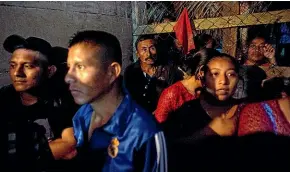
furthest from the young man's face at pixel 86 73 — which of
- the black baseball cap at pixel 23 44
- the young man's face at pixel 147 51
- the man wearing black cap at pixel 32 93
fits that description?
the young man's face at pixel 147 51

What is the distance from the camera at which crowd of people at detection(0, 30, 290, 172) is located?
6.30 feet

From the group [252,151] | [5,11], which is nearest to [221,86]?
[252,151]

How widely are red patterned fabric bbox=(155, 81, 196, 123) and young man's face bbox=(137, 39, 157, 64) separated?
1300 millimetres

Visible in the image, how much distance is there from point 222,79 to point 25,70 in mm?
2209

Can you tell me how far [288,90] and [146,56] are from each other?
2.30 metres

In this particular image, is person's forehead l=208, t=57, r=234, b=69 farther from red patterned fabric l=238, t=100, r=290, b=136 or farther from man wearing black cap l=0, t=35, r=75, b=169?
man wearing black cap l=0, t=35, r=75, b=169

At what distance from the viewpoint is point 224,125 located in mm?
2693

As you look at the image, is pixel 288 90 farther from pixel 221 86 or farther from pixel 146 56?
pixel 146 56

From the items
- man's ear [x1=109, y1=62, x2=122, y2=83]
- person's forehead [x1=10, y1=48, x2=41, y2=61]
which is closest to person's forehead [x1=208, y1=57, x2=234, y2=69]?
man's ear [x1=109, y1=62, x2=122, y2=83]

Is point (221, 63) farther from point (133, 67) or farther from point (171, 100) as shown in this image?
point (133, 67)

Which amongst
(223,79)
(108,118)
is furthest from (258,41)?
(108,118)

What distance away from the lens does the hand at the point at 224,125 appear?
2.66 m

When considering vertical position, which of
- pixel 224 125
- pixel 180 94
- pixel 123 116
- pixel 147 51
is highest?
pixel 147 51

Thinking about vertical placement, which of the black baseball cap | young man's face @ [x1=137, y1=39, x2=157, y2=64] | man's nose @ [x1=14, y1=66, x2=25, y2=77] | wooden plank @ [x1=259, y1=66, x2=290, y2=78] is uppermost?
the black baseball cap
